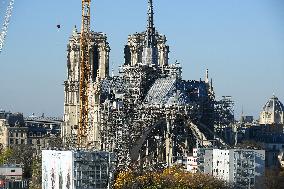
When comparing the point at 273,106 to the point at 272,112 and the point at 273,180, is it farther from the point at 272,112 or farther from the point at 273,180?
the point at 273,180

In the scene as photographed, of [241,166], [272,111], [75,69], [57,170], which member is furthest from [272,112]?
[57,170]

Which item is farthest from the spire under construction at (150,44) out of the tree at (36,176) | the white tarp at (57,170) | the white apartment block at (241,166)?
the white apartment block at (241,166)

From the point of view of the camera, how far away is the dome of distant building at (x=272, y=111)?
137000 mm

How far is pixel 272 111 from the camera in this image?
139 meters

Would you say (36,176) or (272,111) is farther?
(272,111)

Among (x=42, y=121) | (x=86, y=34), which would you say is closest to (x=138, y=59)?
(x=86, y=34)

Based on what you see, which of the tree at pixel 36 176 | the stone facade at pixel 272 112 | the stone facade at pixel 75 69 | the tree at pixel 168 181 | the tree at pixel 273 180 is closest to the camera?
the tree at pixel 168 181

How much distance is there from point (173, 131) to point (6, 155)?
33.8 m

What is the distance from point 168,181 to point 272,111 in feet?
210

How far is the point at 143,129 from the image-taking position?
8950 cm

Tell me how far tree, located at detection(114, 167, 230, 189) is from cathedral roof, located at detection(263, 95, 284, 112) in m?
60.5

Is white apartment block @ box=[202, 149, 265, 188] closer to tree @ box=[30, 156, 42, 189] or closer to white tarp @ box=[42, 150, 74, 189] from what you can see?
white tarp @ box=[42, 150, 74, 189]

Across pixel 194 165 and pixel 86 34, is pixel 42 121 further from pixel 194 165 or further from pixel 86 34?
pixel 194 165

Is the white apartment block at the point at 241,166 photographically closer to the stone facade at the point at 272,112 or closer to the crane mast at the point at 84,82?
the crane mast at the point at 84,82
